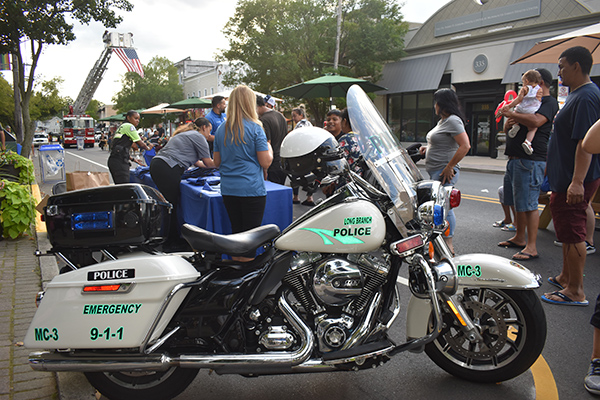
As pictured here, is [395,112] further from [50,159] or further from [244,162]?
[244,162]

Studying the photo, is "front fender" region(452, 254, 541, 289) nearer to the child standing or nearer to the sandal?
the child standing

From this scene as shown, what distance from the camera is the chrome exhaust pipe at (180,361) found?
8.14 ft

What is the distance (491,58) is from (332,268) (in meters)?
22.5

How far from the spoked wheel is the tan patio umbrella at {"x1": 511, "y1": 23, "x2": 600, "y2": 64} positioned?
7017 mm

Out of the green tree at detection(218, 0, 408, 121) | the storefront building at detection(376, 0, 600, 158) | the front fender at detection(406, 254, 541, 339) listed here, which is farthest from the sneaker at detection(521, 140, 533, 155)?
the green tree at detection(218, 0, 408, 121)

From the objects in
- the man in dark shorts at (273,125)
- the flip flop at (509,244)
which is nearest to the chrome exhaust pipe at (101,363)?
the flip flop at (509,244)

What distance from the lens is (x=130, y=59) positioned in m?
19.9

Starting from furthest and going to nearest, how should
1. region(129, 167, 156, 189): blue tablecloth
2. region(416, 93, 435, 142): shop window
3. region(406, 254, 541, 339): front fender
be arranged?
1. region(416, 93, 435, 142): shop window
2. region(129, 167, 156, 189): blue tablecloth
3. region(406, 254, 541, 339): front fender

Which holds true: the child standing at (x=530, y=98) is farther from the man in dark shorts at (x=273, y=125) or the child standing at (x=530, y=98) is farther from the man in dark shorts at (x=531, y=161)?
the man in dark shorts at (x=273, y=125)

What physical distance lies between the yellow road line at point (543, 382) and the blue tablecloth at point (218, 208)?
10.2 ft

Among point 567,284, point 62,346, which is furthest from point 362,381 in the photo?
point 567,284

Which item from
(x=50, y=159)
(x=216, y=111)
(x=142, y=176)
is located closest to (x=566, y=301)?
(x=216, y=111)

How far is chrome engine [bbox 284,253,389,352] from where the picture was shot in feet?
8.44

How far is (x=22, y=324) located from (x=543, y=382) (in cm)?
390
